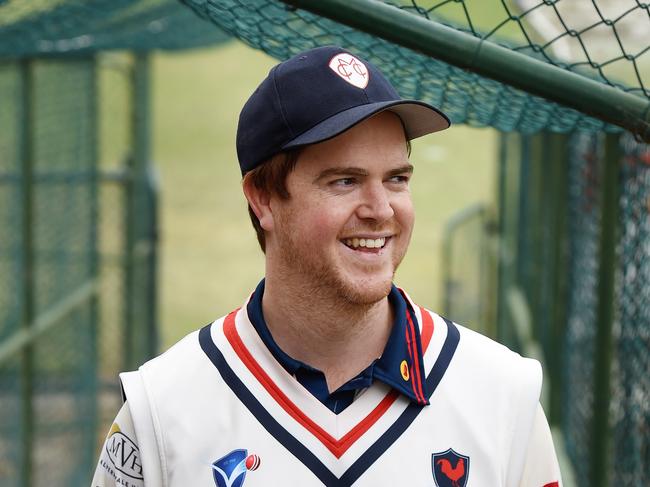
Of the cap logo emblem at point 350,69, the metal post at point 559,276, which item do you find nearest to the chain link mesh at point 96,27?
the metal post at point 559,276

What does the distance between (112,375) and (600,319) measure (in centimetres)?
550

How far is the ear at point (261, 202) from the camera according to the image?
226 centimetres

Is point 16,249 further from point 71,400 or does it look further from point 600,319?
point 600,319

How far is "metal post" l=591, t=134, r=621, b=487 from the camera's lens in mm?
3258

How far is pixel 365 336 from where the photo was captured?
2262 mm

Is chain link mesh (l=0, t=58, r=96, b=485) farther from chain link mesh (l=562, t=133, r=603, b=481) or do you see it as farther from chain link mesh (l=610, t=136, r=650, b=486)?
chain link mesh (l=610, t=136, r=650, b=486)

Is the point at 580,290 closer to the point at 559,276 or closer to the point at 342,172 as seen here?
the point at 559,276

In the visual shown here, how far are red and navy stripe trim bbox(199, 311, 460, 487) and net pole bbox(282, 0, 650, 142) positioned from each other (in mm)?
596

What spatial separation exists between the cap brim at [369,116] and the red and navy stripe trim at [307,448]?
18.1 inches

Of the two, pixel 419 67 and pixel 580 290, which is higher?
pixel 419 67

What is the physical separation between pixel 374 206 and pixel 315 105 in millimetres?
226

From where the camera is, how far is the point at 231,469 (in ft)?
6.88

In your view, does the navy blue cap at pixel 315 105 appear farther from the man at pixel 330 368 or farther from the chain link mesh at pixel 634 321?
the chain link mesh at pixel 634 321

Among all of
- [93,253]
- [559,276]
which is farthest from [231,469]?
[93,253]
